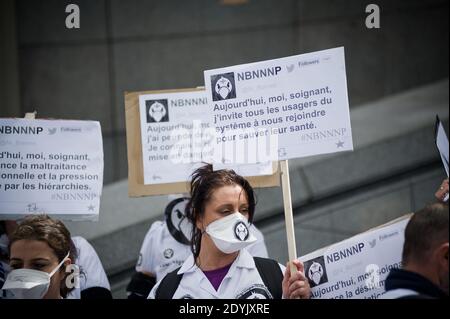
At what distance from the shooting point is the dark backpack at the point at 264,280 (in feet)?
16.7

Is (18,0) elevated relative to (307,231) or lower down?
elevated

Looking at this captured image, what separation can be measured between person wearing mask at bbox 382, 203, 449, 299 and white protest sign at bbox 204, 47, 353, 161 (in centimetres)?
94

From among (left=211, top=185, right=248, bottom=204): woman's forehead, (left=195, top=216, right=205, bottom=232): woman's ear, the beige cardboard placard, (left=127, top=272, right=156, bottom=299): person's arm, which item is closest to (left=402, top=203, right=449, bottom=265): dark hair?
(left=211, top=185, right=248, bottom=204): woman's forehead

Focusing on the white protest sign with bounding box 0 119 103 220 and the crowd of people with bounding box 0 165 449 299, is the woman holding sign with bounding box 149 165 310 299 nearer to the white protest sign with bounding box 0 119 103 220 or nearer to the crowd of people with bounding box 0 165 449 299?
the crowd of people with bounding box 0 165 449 299

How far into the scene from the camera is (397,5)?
772cm

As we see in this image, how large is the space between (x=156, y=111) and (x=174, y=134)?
0.18 meters

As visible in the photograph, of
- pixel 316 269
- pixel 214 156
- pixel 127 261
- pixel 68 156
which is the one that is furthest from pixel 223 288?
pixel 127 261

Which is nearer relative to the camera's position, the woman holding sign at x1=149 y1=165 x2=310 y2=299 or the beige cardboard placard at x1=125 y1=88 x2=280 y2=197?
the woman holding sign at x1=149 y1=165 x2=310 y2=299

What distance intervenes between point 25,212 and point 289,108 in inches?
64.5

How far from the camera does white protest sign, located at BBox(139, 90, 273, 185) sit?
5918mm

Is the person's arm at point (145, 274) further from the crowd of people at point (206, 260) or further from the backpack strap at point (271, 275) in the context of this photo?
the backpack strap at point (271, 275)

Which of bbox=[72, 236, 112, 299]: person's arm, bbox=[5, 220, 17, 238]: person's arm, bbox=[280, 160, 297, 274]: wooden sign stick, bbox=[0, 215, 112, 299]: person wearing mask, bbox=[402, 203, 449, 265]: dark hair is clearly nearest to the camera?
bbox=[402, 203, 449, 265]: dark hair

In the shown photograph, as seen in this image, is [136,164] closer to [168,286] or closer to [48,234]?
[48,234]
